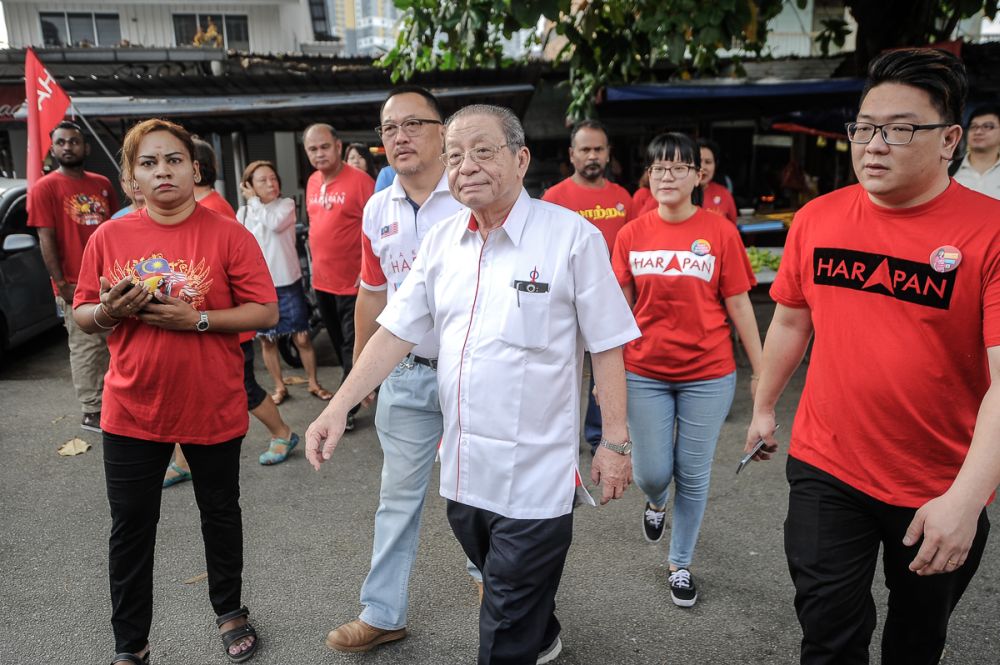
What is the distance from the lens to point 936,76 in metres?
1.96

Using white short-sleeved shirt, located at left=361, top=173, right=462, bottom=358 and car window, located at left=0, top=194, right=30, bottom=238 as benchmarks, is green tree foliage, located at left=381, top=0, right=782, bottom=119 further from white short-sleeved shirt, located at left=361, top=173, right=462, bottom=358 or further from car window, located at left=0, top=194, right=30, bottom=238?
car window, located at left=0, top=194, right=30, bottom=238

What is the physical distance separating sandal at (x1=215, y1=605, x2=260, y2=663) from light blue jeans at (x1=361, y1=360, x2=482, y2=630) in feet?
1.50

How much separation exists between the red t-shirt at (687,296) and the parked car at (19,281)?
573 centimetres

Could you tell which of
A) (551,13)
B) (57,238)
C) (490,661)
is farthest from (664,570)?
(57,238)

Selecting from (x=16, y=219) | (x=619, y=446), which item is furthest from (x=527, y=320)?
(x=16, y=219)

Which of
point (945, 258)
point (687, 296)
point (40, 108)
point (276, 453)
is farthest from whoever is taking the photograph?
point (40, 108)

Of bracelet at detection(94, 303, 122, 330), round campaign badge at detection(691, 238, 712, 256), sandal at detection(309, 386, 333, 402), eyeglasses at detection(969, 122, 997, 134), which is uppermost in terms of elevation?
eyeglasses at detection(969, 122, 997, 134)

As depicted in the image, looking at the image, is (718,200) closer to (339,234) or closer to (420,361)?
(339,234)

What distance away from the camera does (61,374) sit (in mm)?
7156

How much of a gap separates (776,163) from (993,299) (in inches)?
546

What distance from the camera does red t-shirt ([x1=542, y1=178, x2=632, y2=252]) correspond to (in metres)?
5.00

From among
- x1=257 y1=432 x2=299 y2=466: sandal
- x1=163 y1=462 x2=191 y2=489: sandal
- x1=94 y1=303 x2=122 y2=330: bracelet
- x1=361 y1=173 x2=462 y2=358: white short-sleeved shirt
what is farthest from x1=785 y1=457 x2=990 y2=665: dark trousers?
x1=163 y1=462 x2=191 y2=489: sandal

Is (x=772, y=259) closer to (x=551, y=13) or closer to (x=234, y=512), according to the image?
(x=551, y=13)

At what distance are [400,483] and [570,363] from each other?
0.99 m
